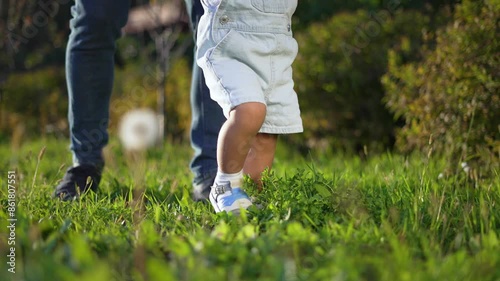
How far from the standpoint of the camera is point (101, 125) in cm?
354

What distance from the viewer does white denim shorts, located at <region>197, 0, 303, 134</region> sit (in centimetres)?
267

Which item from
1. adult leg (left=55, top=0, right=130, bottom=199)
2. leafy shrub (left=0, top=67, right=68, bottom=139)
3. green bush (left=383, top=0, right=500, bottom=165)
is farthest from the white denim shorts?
leafy shrub (left=0, top=67, right=68, bottom=139)

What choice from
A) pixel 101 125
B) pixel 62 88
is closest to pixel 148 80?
pixel 62 88

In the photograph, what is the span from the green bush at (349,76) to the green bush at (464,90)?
1.77m

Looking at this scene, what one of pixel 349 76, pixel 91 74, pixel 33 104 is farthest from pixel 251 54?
pixel 33 104

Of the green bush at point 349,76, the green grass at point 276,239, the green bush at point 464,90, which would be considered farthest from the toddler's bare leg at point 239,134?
the green bush at point 349,76

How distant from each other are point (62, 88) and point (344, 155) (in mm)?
5241

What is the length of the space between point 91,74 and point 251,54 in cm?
110

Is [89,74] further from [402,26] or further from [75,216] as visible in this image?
[402,26]

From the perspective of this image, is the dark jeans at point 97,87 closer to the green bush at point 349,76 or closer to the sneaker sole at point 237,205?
the sneaker sole at point 237,205

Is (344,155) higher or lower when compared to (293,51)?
lower

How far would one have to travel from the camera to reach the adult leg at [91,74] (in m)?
3.41

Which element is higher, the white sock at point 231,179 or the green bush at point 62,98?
the white sock at point 231,179

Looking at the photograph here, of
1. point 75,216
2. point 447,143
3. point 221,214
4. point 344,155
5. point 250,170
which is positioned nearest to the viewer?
point 221,214
